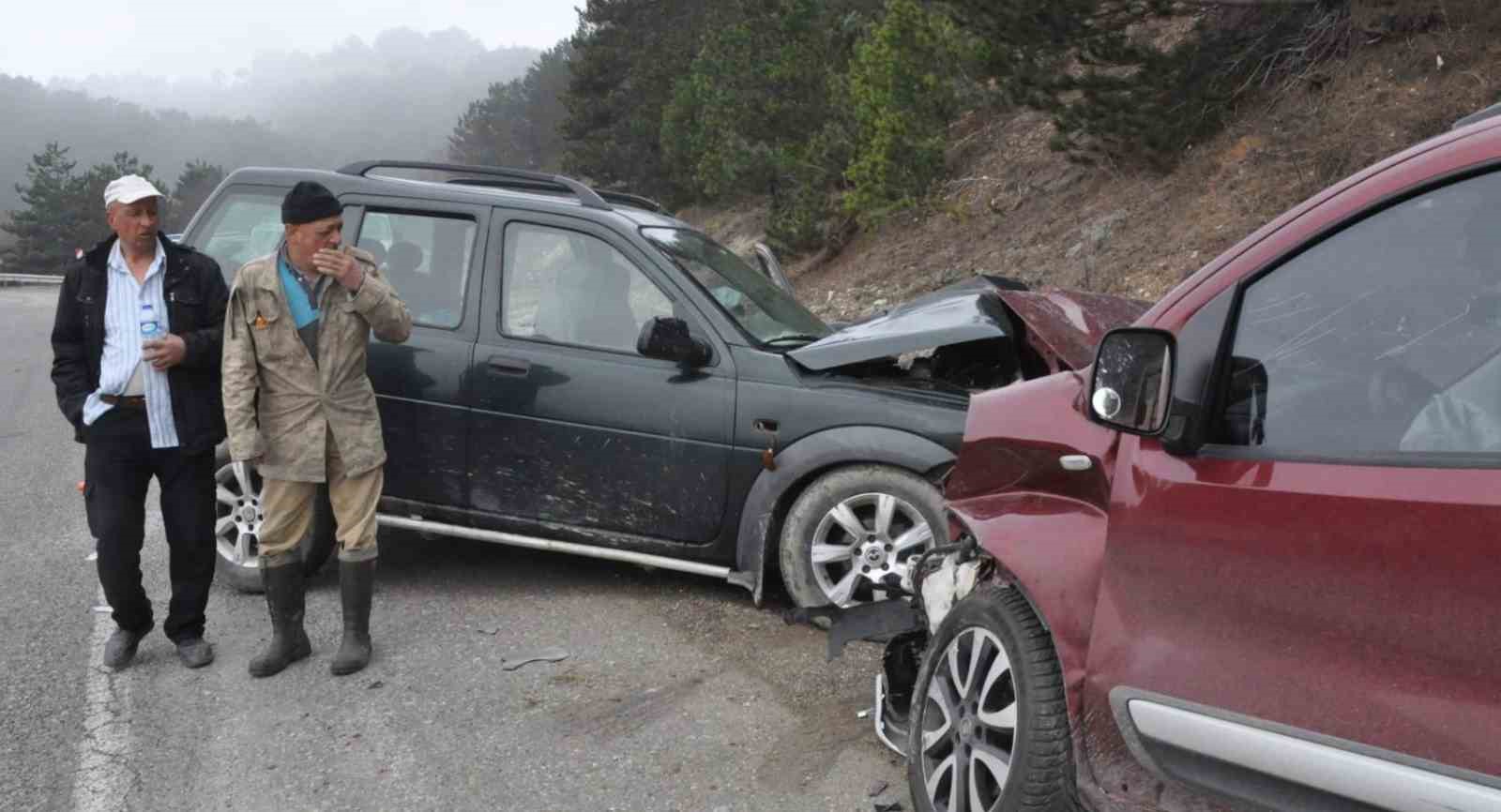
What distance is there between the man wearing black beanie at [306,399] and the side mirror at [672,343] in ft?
3.13

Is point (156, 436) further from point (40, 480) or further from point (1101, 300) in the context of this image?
point (40, 480)

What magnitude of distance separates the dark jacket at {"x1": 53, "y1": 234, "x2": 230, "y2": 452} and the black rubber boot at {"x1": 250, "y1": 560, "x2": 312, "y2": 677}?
0.59 metres

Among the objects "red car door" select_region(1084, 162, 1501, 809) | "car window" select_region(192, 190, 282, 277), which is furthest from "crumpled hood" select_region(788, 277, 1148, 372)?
"car window" select_region(192, 190, 282, 277)

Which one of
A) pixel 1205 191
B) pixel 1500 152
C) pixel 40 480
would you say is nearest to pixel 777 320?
pixel 1500 152

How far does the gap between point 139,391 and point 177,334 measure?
26 cm

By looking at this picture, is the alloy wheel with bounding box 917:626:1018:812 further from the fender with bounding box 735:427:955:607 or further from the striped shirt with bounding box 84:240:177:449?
the striped shirt with bounding box 84:240:177:449

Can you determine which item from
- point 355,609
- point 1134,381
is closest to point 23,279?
point 355,609

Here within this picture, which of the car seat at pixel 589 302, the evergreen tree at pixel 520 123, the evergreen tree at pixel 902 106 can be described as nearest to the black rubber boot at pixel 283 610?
the car seat at pixel 589 302

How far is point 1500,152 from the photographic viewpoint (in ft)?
7.52

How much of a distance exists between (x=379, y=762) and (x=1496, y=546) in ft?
11.2

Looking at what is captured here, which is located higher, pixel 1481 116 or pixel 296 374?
pixel 1481 116

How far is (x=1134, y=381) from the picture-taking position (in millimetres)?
2748

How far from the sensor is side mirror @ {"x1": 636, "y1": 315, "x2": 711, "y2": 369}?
549 cm

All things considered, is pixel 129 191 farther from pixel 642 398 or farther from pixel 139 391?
pixel 642 398
